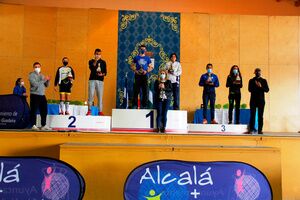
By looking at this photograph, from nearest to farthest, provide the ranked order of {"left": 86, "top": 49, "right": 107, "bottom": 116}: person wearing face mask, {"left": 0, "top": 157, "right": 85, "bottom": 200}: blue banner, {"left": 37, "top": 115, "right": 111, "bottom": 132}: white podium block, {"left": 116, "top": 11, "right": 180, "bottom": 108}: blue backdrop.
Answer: {"left": 0, "top": 157, "right": 85, "bottom": 200}: blue banner → {"left": 37, "top": 115, "right": 111, "bottom": 132}: white podium block → {"left": 86, "top": 49, "right": 107, "bottom": 116}: person wearing face mask → {"left": 116, "top": 11, "right": 180, "bottom": 108}: blue backdrop

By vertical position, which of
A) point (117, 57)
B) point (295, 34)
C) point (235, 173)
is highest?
point (295, 34)

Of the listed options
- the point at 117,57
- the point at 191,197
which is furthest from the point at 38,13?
the point at 191,197

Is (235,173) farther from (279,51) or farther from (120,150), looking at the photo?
(279,51)

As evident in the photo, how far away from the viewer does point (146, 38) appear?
1348 cm

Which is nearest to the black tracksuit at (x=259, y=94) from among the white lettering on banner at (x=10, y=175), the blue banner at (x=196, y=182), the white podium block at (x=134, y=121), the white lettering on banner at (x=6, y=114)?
the white podium block at (x=134, y=121)

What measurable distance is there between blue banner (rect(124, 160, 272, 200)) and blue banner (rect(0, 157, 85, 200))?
2.08 feet

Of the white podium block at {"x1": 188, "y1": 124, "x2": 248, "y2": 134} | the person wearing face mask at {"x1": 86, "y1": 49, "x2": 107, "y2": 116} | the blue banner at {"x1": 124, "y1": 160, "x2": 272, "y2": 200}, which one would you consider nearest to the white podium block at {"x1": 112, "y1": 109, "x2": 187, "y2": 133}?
the white podium block at {"x1": 188, "y1": 124, "x2": 248, "y2": 134}

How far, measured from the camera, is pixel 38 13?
12969 mm

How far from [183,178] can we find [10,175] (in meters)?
2.06

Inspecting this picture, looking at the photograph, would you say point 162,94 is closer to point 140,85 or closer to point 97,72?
point 140,85

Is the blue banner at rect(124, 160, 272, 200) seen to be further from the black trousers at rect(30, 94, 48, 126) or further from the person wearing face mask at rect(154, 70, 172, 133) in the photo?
the black trousers at rect(30, 94, 48, 126)

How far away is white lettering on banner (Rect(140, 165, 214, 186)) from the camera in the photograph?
13.6 feet

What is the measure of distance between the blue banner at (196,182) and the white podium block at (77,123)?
3491mm

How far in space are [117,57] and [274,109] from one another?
6263mm
